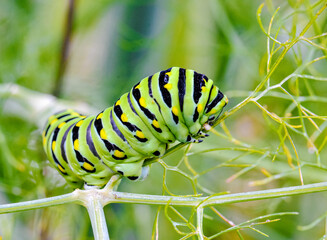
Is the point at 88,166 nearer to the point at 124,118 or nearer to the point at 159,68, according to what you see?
the point at 124,118

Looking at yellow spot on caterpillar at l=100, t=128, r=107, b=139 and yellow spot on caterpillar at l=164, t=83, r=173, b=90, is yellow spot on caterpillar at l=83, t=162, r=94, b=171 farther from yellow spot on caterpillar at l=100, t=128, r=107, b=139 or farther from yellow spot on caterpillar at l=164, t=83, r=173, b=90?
yellow spot on caterpillar at l=164, t=83, r=173, b=90

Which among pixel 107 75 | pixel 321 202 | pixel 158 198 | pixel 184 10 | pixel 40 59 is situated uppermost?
pixel 184 10

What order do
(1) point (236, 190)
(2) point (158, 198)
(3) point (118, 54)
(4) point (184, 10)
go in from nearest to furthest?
1. (2) point (158, 198)
2. (3) point (118, 54)
3. (1) point (236, 190)
4. (4) point (184, 10)

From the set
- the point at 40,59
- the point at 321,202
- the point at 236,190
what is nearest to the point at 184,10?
the point at 40,59

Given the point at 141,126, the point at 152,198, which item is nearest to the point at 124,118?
the point at 141,126

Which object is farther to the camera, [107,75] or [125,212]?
[107,75]

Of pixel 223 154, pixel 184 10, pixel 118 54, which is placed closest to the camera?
pixel 223 154

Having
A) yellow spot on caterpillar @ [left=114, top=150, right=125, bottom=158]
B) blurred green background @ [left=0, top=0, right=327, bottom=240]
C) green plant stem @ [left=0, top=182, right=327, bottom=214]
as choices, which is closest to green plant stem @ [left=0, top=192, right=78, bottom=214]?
green plant stem @ [left=0, top=182, right=327, bottom=214]

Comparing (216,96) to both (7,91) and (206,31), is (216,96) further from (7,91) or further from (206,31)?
(206,31)
